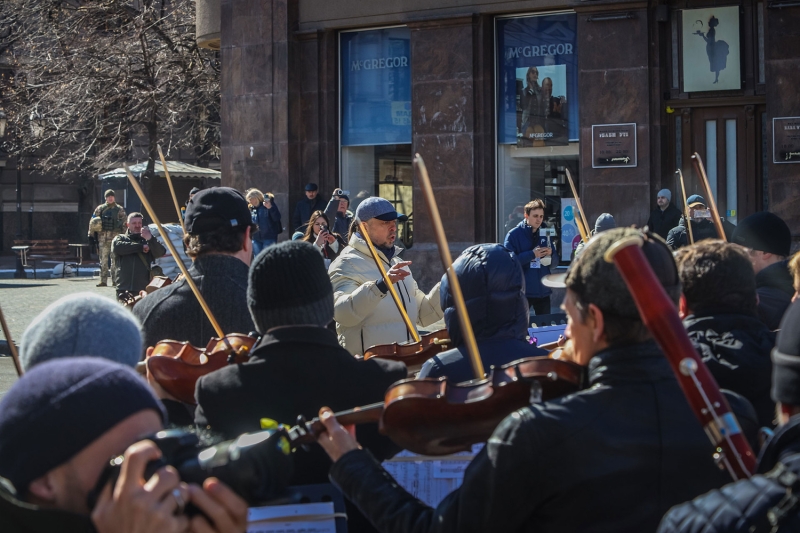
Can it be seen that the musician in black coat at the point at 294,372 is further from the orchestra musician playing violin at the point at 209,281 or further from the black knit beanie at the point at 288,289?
the orchestra musician playing violin at the point at 209,281

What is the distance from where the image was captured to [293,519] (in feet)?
7.80

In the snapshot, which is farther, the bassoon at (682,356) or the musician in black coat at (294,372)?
the musician in black coat at (294,372)

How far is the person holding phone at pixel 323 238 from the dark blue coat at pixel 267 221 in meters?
4.13

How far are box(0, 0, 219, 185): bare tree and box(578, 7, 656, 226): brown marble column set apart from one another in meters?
10.9

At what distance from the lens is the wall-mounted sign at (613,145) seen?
13555mm

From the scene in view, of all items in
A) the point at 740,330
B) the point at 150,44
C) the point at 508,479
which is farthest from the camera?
the point at 150,44

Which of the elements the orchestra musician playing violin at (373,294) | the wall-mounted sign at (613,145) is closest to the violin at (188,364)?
the orchestra musician playing violin at (373,294)

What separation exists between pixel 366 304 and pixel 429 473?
9.20 ft

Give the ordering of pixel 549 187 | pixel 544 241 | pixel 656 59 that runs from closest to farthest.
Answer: pixel 544 241, pixel 656 59, pixel 549 187

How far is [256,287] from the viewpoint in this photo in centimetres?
294

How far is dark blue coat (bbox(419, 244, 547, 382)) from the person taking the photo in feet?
12.0

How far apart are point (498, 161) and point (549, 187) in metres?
0.76

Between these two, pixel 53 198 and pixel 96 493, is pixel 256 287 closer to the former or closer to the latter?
pixel 96 493

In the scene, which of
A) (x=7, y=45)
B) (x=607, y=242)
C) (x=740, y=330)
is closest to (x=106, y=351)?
(x=607, y=242)
